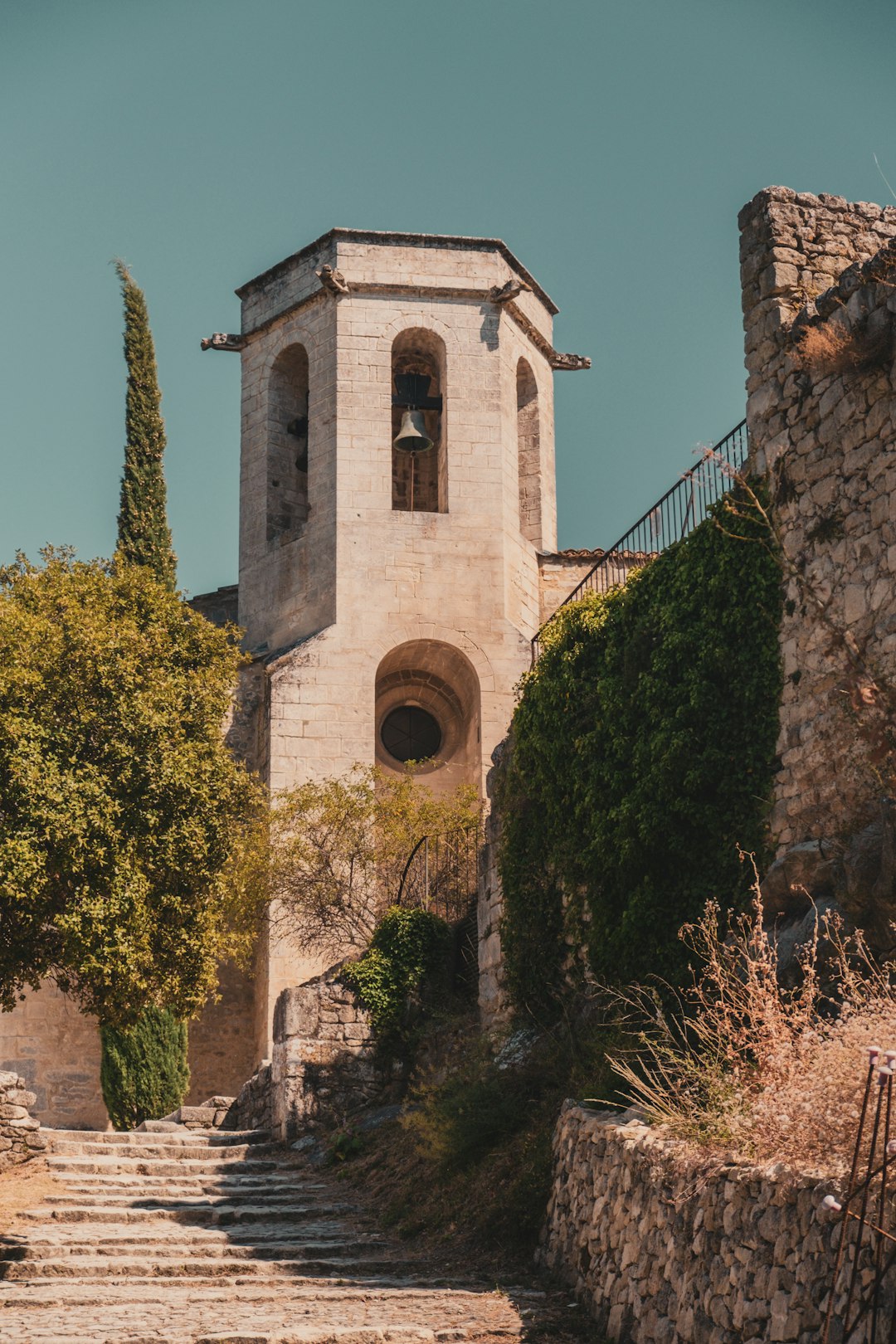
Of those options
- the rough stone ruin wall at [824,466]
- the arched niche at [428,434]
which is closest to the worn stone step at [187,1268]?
the rough stone ruin wall at [824,466]

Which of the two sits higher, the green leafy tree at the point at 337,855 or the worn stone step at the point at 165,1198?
the green leafy tree at the point at 337,855

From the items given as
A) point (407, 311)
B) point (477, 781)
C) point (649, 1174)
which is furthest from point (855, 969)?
point (407, 311)

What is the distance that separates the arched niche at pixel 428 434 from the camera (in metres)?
24.1

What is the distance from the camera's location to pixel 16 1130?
41.5 feet

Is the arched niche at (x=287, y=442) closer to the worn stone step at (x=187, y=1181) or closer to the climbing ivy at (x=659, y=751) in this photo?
the climbing ivy at (x=659, y=751)

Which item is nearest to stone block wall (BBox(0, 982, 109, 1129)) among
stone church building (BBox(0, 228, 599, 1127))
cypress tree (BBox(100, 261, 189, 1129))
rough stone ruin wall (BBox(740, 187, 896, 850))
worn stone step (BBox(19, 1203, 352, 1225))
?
stone church building (BBox(0, 228, 599, 1127))

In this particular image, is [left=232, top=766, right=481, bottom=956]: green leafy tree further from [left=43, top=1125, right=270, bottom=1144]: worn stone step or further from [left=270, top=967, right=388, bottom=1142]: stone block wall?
[left=43, top=1125, right=270, bottom=1144]: worn stone step

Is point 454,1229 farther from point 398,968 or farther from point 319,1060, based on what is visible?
point 398,968

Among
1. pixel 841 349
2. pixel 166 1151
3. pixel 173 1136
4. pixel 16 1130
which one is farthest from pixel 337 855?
pixel 841 349

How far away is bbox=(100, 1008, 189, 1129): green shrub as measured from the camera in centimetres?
1897

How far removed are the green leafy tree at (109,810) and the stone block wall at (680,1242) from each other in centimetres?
565

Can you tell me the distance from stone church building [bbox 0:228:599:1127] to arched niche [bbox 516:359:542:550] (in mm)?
31

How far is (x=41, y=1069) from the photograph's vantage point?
68.3ft

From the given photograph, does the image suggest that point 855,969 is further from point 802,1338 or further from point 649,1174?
point 802,1338
